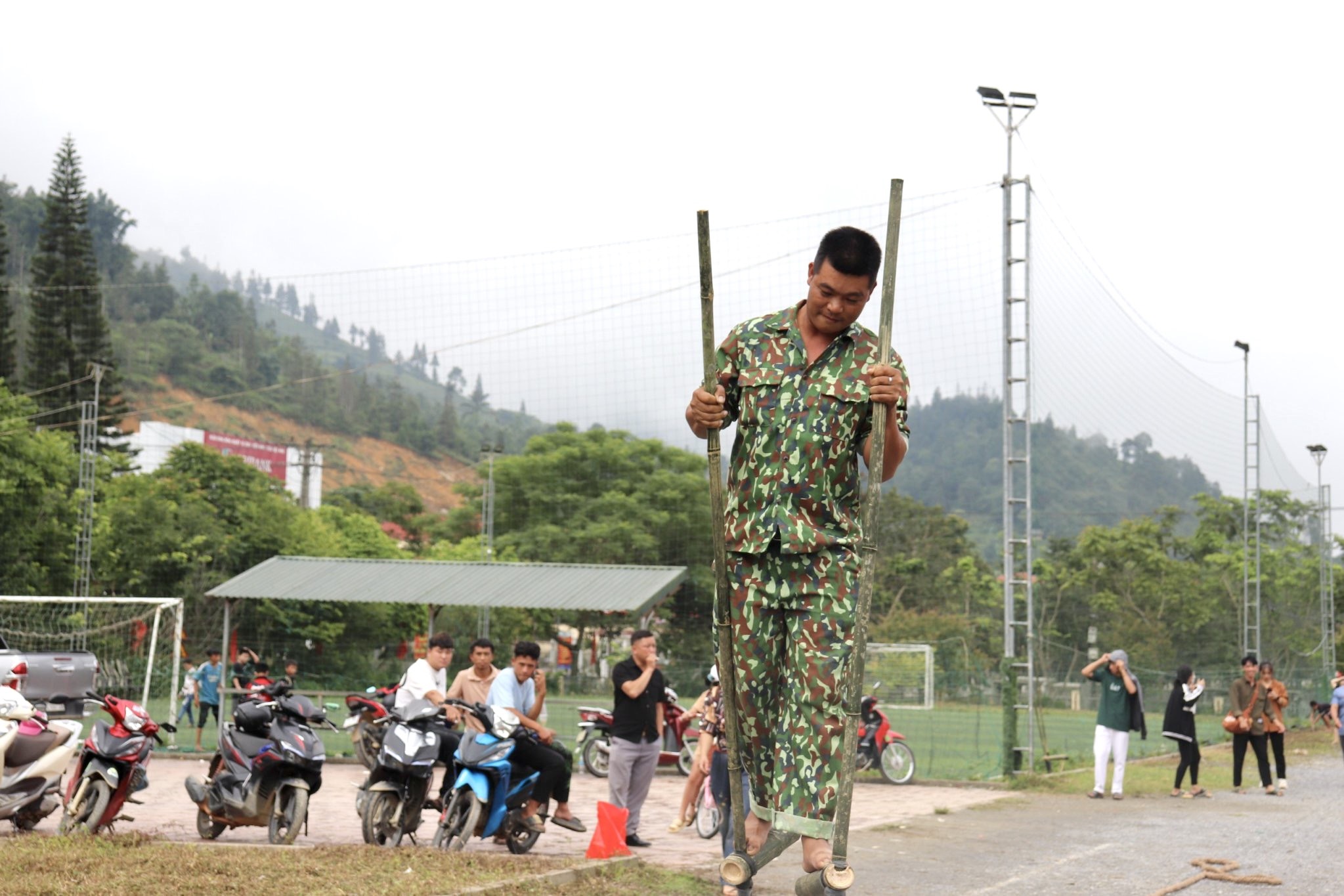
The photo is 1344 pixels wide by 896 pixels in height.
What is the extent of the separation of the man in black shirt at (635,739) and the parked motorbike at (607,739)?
688 cm

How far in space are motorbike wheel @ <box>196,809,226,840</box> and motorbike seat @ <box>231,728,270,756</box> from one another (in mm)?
548

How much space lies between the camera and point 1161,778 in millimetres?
21062

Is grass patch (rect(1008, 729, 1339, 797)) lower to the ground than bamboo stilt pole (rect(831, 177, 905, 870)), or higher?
lower

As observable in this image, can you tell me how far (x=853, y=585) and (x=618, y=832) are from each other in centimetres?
558

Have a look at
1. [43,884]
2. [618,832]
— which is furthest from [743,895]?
[618,832]

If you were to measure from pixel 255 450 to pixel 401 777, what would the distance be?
102649 mm

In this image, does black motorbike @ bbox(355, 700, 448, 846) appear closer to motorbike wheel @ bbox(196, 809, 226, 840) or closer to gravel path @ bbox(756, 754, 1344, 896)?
motorbike wheel @ bbox(196, 809, 226, 840)

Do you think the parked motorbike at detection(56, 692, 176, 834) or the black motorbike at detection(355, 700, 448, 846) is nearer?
the parked motorbike at detection(56, 692, 176, 834)

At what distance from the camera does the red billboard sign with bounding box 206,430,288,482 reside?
101812 millimetres

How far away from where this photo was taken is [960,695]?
2702 centimetres

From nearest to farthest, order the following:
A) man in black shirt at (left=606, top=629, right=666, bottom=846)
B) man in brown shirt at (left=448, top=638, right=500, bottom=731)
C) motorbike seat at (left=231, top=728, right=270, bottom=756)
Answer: motorbike seat at (left=231, top=728, right=270, bottom=756) < man in black shirt at (left=606, top=629, right=666, bottom=846) < man in brown shirt at (left=448, top=638, right=500, bottom=731)

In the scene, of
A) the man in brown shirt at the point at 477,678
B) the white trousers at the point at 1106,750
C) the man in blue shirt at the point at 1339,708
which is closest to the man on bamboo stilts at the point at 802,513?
the man in brown shirt at the point at 477,678

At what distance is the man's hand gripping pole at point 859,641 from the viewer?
421 cm

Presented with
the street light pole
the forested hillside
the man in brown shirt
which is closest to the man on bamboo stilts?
the man in brown shirt
